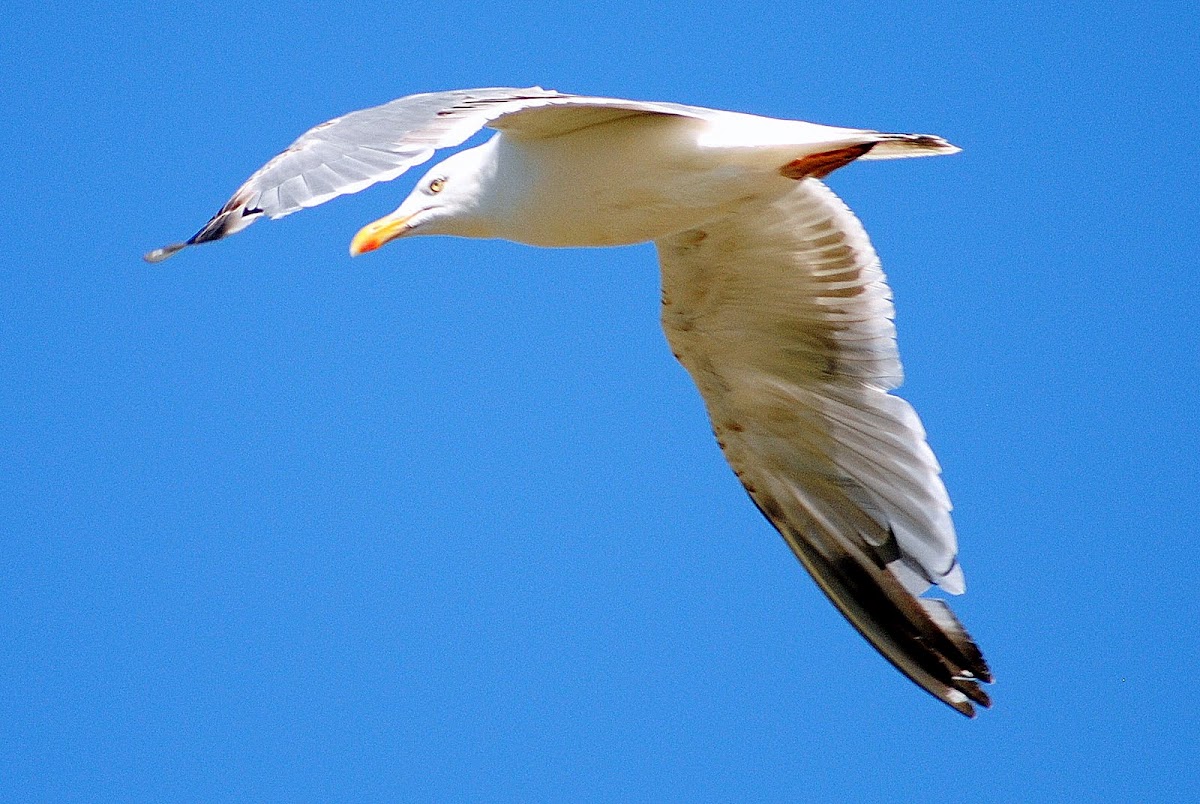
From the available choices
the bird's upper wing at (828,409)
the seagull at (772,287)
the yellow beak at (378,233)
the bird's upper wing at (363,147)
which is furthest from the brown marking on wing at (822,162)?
the yellow beak at (378,233)

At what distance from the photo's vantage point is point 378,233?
16.3 ft

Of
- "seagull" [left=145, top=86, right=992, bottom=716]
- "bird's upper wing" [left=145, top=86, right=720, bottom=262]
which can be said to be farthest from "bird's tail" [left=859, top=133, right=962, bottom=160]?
"bird's upper wing" [left=145, top=86, right=720, bottom=262]

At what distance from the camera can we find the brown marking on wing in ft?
16.5

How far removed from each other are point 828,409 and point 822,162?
1.49 m

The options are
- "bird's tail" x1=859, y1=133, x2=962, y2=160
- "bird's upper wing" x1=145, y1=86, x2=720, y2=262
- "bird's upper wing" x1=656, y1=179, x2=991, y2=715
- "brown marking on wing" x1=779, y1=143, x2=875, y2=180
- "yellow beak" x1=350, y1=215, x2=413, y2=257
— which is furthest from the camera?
"bird's upper wing" x1=656, y1=179, x2=991, y2=715

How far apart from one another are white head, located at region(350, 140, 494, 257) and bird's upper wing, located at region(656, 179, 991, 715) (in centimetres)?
97

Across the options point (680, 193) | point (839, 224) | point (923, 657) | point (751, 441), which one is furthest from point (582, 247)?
point (923, 657)

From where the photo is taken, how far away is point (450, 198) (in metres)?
5.08

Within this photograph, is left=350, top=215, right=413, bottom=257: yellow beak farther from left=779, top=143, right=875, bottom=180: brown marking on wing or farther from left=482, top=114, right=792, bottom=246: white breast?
left=779, top=143, right=875, bottom=180: brown marking on wing

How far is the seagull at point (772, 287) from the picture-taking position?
5035 millimetres

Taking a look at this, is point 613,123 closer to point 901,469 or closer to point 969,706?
point 901,469

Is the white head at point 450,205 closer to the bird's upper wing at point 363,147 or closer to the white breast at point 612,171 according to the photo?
the white breast at point 612,171

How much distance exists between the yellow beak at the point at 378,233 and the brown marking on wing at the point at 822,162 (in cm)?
119

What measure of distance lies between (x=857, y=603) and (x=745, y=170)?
6.54 feet
